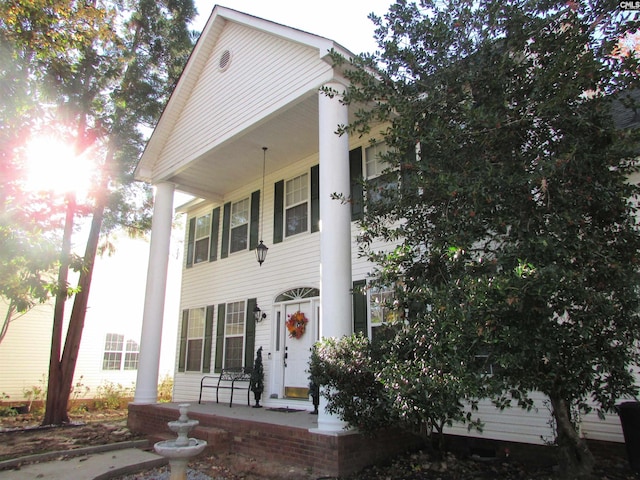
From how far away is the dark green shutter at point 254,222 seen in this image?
11.0 m

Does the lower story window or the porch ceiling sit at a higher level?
the porch ceiling

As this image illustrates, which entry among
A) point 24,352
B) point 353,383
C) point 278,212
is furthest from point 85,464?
point 24,352

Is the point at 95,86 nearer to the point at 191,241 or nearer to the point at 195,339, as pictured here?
the point at 191,241

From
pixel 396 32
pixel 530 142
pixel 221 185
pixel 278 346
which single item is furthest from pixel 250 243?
pixel 530 142

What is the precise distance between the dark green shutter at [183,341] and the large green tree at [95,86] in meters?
2.54

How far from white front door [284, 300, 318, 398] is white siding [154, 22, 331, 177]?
3.85 metres

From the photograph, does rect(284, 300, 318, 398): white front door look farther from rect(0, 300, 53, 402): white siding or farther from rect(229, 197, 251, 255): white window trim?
rect(0, 300, 53, 402): white siding

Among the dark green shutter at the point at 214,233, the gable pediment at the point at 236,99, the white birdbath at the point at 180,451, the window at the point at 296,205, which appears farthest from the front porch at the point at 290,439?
the gable pediment at the point at 236,99

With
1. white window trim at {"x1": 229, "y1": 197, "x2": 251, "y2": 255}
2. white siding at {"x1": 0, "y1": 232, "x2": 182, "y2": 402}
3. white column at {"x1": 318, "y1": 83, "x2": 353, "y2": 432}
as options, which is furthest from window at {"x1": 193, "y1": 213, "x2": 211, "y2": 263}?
white column at {"x1": 318, "y1": 83, "x2": 353, "y2": 432}

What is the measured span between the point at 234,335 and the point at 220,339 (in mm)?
563

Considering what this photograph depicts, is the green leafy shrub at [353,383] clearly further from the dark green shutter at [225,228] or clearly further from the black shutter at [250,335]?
the dark green shutter at [225,228]

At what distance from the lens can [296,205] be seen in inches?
400

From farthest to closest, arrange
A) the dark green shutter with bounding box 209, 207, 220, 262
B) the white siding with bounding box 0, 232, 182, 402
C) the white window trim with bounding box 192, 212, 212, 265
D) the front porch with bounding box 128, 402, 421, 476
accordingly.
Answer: the white siding with bounding box 0, 232, 182, 402, the white window trim with bounding box 192, 212, 212, 265, the dark green shutter with bounding box 209, 207, 220, 262, the front porch with bounding box 128, 402, 421, 476

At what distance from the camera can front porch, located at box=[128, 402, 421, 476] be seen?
5375mm
